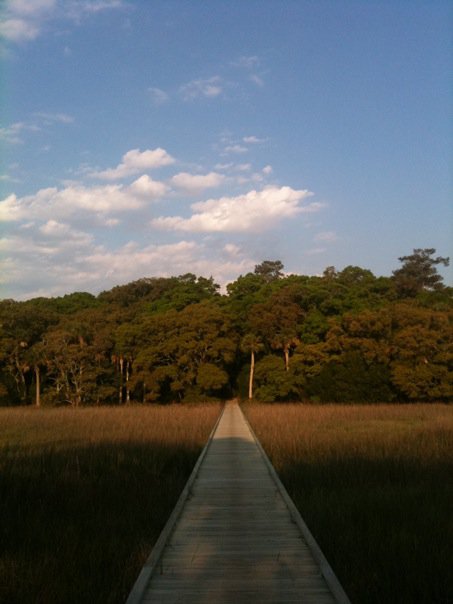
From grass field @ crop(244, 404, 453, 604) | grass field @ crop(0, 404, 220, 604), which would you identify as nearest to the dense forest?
grass field @ crop(244, 404, 453, 604)

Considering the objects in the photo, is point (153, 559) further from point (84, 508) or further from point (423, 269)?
point (423, 269)

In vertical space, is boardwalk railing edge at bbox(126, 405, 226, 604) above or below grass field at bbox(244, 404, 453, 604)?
above

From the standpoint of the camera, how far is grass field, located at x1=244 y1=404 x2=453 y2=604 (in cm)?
600

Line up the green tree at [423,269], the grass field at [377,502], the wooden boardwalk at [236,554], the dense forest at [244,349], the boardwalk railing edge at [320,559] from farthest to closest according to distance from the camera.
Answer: the green tree at [423,269] → the dense forest at [244,349] → the grass field at [377,502] → the wooden boardwalk at [236,554] → the boardwalk railing edge at [320,559]

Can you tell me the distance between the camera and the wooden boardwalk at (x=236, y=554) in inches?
205

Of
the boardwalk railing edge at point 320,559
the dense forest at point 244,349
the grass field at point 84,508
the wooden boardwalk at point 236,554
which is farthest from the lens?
the dense forest at point 244,349

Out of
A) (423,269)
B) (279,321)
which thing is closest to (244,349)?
(279,321)

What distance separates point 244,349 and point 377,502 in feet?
114

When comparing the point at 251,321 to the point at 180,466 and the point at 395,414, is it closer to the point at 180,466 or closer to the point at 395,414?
the point at 395,414

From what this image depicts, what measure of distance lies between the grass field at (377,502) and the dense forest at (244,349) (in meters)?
18.1

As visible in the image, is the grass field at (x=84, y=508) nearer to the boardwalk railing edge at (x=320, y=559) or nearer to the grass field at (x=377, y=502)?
the boardwalk railing edge at (x=320, y=559)

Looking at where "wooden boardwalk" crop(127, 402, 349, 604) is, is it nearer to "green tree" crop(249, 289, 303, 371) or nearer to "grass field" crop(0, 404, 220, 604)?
"grass field" crop(0, 404, 220, 604)

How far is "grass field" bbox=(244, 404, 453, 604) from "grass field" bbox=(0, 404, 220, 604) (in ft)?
7.31

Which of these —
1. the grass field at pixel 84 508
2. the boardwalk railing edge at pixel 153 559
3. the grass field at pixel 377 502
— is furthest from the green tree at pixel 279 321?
the boardwalk railing edge at pixel 153 559
